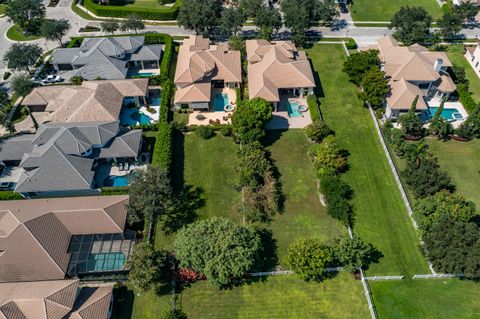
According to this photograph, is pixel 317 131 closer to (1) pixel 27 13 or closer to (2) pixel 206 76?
(2) pixel 206 76

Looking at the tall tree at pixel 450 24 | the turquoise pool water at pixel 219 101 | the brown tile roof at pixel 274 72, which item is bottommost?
the turquoise pool water at pixel 219 101

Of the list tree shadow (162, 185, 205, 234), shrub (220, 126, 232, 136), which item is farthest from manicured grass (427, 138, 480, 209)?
tree shadow (162, 185, 205, 234)

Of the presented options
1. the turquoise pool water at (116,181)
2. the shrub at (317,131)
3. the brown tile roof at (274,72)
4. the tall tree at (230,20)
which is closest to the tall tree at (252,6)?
the tall tree at (230,20)

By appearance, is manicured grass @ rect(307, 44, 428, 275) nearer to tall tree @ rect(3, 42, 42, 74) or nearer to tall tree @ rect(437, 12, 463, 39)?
tall tree @ rect(437, 12, 463, 39)

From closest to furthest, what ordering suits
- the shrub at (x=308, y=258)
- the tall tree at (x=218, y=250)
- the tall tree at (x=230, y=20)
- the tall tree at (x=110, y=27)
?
the tall tree at (x=218, y=250) → the shrub at (x=308, y=258) → the tall tree at (x=230, y=20) → the tall tree at (x=110, y=27)

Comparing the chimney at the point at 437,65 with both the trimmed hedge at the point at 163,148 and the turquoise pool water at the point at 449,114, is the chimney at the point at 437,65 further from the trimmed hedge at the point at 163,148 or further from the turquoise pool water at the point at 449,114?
the trimmed hedge at the point at 163,148

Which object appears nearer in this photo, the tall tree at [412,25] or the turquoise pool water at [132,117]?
the turquoise pool water at [132,117]

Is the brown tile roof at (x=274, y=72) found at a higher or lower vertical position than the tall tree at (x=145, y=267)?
higher

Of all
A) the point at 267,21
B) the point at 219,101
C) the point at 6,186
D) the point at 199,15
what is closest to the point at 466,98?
the point at 267,21
